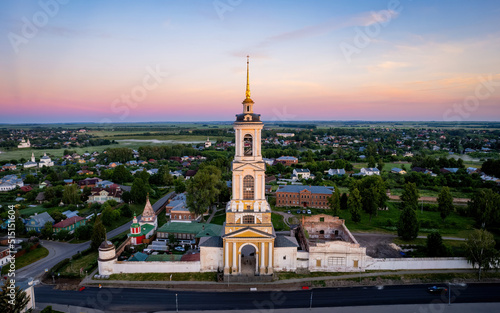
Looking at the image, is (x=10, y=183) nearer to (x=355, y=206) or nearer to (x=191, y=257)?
(x=191, y=257)

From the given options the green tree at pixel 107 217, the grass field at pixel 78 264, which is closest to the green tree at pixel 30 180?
the green tree at pixel 107 217

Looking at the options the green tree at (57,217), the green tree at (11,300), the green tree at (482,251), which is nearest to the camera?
the green tree at (11,300)

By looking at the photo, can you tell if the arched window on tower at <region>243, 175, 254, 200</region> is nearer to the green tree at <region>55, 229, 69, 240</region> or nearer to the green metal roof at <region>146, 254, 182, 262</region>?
the green metal roof at <region>146, 254, 182, 262</region>

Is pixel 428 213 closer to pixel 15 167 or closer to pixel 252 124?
pixel 252 124

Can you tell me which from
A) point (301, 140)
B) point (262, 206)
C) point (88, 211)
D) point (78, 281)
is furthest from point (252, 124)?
point (301, 140)

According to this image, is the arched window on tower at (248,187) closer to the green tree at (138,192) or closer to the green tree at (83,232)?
the green tree at (83,232)
